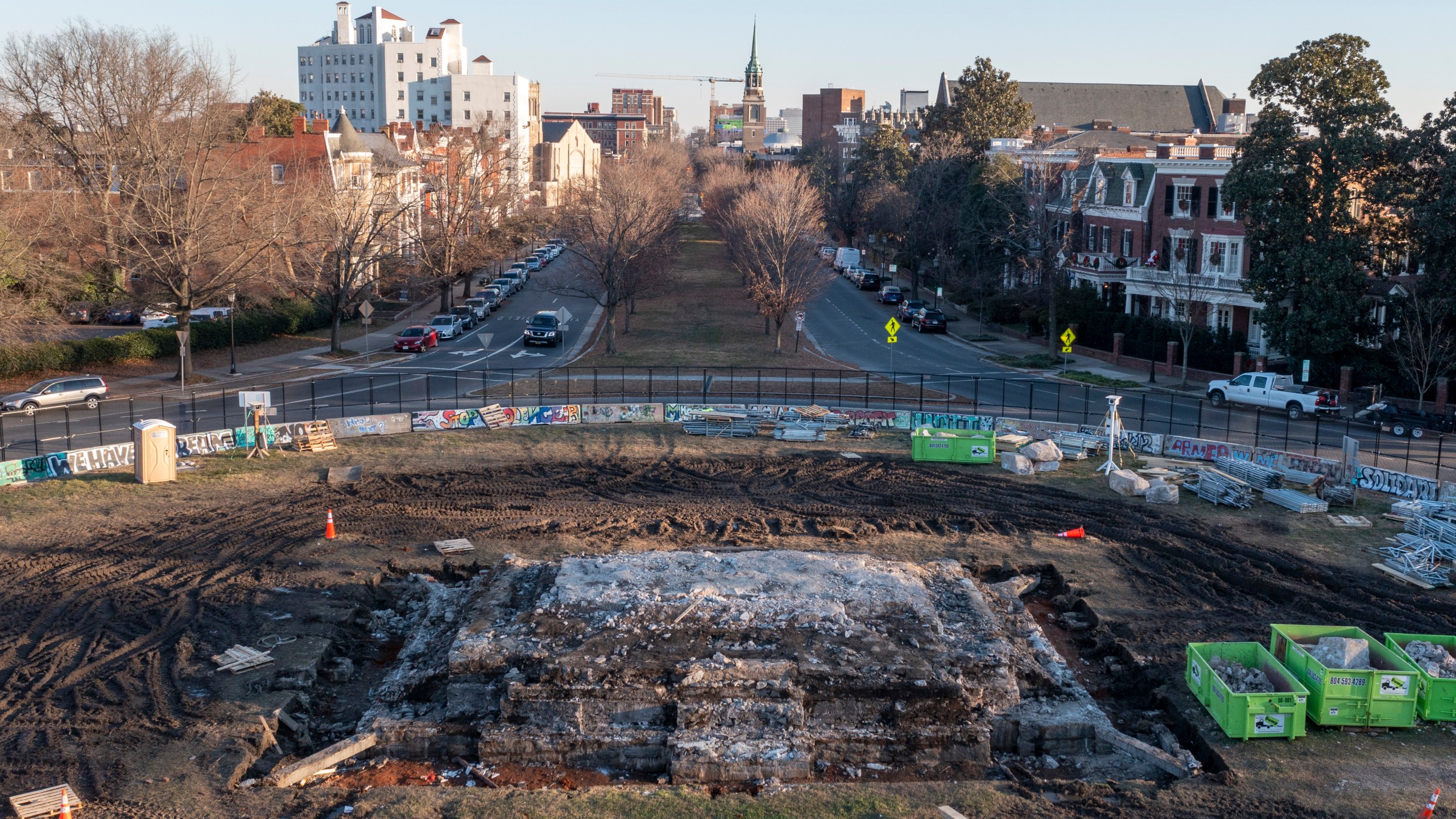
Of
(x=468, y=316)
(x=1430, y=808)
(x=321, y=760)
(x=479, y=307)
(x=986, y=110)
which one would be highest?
(x=986, y=110)

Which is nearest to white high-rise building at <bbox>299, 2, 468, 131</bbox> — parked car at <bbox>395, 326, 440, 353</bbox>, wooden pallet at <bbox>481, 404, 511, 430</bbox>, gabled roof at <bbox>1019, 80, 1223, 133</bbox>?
gabled roof at <bbox>1019, 80, 1223, 133</bbox>

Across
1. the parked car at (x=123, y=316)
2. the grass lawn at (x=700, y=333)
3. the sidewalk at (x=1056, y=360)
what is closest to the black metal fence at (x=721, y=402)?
the sidewalk at (x=1056, y=360)

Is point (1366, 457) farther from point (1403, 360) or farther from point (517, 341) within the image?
point (517, 341)

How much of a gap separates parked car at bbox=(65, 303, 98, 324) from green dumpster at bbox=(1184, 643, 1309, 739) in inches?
2260

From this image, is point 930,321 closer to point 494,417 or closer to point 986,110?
point 986,110

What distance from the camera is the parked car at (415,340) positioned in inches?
2173

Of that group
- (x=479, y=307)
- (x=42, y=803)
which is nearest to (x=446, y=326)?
(x=479, y=307)

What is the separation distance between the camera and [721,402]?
4300cm

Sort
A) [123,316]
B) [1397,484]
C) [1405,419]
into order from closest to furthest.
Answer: [1397,484] → [1405,419] → [123,316]

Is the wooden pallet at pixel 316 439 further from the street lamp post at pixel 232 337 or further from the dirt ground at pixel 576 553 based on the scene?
the street lamp post at pixel 232 337

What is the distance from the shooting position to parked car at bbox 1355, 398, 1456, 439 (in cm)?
3881

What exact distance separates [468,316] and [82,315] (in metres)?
19.8

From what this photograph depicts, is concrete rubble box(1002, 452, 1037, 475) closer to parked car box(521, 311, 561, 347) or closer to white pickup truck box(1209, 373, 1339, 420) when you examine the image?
white pickup truck box(1209, 373, 1339, 420)

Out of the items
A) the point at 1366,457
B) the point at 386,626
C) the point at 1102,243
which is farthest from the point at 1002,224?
the point at 386,626
